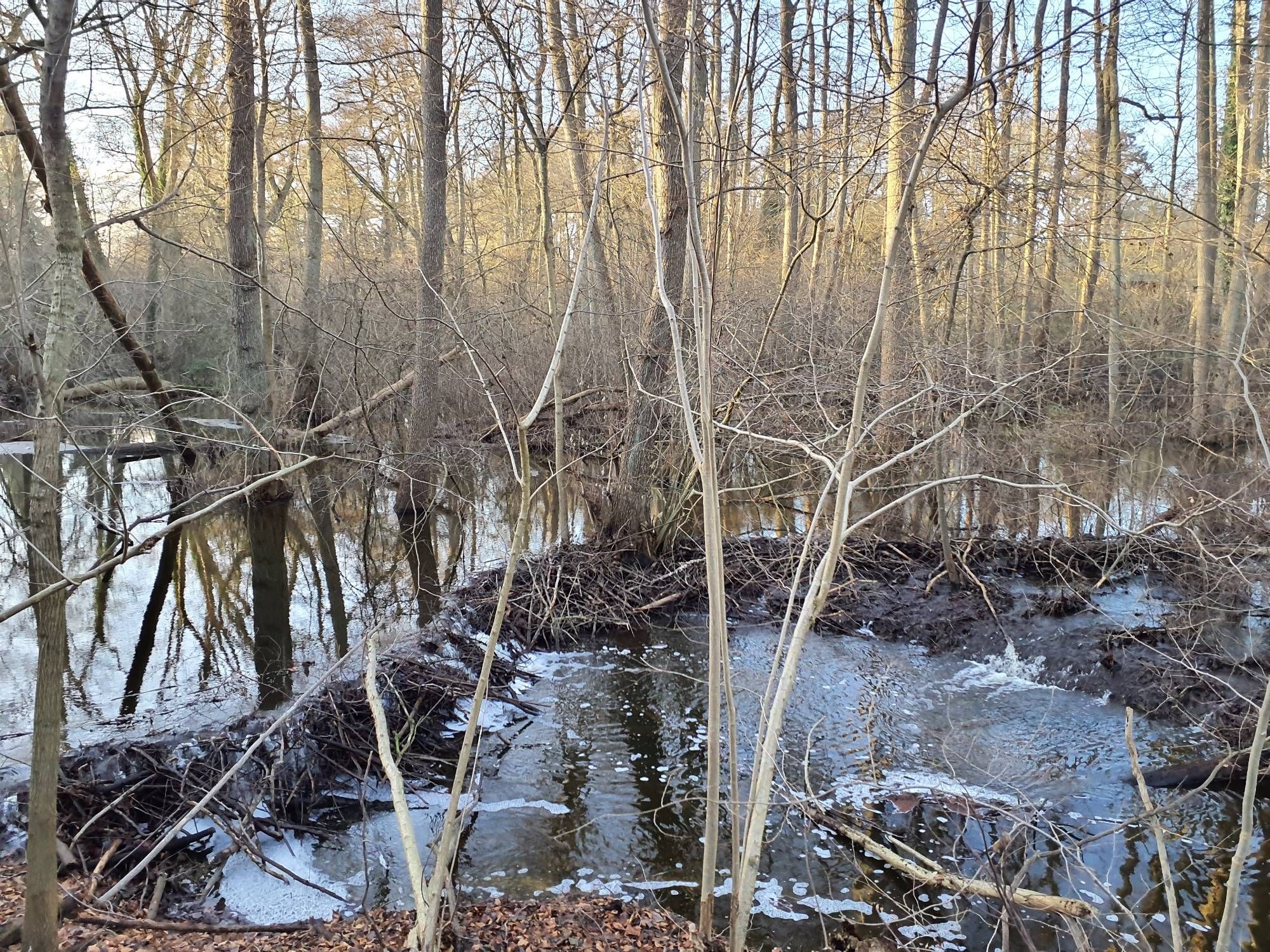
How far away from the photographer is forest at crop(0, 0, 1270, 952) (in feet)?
8.42

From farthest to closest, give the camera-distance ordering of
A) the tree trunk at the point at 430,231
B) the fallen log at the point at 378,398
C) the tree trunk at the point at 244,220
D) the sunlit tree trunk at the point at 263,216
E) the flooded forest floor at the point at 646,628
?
the fallen log at the point at 378,398, the sunlit tree trunk at the point at 263,216, the tree trunk at the point at 430,231, the tree trunk at the point at 244,220, the flooded forest floor at the point at 646,628

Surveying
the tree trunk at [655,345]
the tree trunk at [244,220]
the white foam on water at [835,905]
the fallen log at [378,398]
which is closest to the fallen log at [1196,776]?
the white foam on water at [835,905]

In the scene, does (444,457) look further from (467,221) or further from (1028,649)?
(467,221)

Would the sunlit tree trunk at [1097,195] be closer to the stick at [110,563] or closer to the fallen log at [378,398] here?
the fallen log at [378,398]

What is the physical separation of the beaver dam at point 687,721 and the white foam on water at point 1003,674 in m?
0.03

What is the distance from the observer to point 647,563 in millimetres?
7863

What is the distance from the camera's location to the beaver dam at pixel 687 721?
3.75 meters

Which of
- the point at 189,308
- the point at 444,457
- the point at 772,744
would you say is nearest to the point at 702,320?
the point at 772,744

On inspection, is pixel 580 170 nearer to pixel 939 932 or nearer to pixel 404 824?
pixel 939 932

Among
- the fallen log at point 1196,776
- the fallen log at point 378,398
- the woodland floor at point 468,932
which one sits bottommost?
the fallen log at point 1196,776

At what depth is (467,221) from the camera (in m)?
20.8

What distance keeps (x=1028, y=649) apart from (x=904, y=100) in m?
6.01

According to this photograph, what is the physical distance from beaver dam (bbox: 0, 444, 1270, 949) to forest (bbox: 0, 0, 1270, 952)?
37 millimetres

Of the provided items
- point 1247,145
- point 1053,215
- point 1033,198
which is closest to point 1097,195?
point 1053,215
